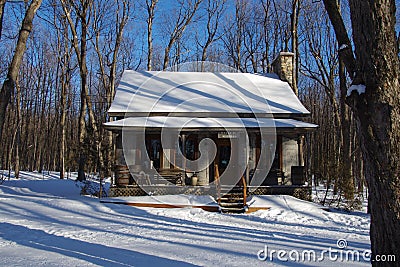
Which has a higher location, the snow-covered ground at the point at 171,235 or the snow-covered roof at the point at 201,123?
the snow-covered roof at the point at 201,123

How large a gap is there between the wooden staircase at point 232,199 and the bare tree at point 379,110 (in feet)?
23.2

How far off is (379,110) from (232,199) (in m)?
8.11

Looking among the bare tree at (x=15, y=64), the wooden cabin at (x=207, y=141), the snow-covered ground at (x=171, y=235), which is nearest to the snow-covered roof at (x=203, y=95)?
the wooden cabin at (x=207, y=141)

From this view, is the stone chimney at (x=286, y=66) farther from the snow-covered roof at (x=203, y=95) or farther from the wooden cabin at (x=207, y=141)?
the wooden cabin at (x=207, y=141)

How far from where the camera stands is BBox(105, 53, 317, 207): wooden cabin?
12.5 meters

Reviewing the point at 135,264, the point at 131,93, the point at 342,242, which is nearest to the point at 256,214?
the point at 342,242

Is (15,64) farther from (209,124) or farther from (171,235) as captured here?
(209,124)

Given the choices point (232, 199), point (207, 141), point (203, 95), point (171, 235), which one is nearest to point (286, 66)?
point (203, 95)

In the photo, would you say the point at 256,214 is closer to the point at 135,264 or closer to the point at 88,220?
the point at 88,220

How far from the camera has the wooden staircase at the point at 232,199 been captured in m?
10.6

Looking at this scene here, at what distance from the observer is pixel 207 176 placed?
47.0 ft

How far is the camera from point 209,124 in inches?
505

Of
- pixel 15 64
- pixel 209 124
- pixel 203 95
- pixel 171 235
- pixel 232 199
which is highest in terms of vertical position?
pixel 203 95

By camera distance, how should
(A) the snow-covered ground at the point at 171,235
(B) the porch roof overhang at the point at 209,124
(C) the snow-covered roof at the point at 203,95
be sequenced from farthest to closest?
(C) the snow-covered roof at the point at 203,95 < (B) the porch roof overhang at the point at 209,124 < (A) the snow-covered ground at the point at 171,235
